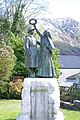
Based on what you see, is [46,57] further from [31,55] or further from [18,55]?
[18,55]

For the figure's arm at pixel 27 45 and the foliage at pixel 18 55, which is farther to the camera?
the foliage at pixel 18 55

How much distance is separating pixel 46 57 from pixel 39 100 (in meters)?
1.75

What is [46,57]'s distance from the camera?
13195mm

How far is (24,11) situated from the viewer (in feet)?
140

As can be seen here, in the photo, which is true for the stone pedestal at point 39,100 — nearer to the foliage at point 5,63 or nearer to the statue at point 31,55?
the statue at point 31,55

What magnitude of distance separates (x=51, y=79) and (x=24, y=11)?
30.9 m

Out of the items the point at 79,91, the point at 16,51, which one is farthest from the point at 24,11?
the point at 79,91

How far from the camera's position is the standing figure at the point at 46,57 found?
1304cm

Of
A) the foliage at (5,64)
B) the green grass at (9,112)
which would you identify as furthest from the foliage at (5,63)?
the green grass at (9,112)

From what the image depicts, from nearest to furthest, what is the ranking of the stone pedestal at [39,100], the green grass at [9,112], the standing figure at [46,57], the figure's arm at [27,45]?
1. the stone pedestal at [39,100]
2. the standing figure at [46,57]
3. the figure's arm at [27,45]
4. the green grass at [9,112]

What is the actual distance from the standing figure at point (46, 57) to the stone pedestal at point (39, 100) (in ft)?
1.66

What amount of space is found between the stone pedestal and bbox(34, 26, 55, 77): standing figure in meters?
0.51

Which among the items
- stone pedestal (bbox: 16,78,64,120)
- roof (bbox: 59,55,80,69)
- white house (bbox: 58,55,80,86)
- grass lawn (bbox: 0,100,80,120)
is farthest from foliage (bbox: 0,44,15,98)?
roof (bbox: 59,55,80,69)

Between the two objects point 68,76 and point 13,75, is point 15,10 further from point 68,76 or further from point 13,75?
point 68,76
